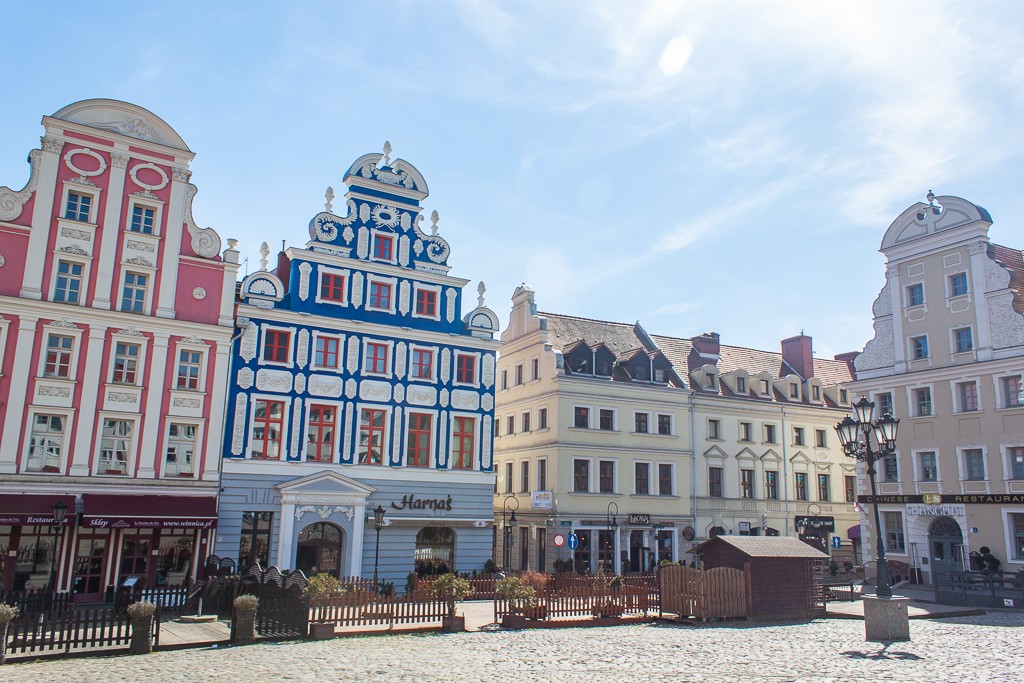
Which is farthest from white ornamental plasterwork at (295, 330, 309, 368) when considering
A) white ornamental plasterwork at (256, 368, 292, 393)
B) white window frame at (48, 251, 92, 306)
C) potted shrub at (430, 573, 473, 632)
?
potted shrub at (430, 573, 473, 632)

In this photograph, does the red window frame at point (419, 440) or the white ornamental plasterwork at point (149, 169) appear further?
the red window frame at point (419, 440)

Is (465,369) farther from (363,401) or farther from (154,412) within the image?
(154,412)

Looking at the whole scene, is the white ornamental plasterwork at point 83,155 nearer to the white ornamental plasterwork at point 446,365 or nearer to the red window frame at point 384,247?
the red window frame at point 384,247

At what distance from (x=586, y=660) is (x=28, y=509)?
65.6 ft

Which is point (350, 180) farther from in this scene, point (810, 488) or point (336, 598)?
point (810, 488)

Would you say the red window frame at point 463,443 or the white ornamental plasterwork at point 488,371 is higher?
the white ornamental plasterwork at point 488,371

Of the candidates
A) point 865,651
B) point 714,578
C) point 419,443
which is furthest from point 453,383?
point 865,651

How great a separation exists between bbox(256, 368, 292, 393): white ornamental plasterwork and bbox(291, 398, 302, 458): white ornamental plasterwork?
25.2 inches

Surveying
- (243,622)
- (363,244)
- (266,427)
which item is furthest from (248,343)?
(243,622)

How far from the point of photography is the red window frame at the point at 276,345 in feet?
110

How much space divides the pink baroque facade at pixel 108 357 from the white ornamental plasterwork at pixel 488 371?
10998 mm

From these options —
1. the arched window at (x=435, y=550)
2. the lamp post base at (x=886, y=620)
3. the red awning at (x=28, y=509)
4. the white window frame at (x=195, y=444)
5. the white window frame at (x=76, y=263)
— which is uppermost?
the white window frame at (x=76, y=263)

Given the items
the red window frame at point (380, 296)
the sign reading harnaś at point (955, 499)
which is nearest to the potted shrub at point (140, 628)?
the red window frame at point (380, 296)

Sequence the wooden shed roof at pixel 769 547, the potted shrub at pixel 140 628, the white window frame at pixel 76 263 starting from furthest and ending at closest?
the white window frame at pixel 76 263, the wooden shed roof at pixel 769 547, the potted shrub at pixel 140 628
